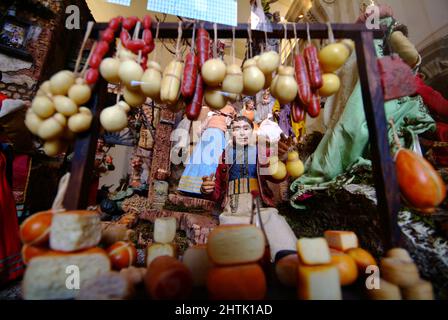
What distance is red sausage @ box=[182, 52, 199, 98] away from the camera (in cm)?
96

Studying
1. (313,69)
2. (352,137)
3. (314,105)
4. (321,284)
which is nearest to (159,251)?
(321,284)

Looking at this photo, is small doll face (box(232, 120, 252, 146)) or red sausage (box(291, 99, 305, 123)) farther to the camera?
small doll face (box(232, 120, 252, 146))

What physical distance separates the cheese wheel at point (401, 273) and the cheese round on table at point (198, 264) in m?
0.62

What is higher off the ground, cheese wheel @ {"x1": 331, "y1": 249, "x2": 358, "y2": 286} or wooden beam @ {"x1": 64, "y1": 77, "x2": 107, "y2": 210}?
wooden beam @ {"x1": 64, "y1": 77, "x2": 107, "y2": 210}

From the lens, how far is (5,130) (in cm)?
205

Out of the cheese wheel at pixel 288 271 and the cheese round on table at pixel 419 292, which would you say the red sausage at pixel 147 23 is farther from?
the cheese round on table at pixel 419 292

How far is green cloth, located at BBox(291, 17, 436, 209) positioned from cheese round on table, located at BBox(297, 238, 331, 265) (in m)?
1.31

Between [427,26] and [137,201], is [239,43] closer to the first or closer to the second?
[427,26]

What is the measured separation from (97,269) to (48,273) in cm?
13

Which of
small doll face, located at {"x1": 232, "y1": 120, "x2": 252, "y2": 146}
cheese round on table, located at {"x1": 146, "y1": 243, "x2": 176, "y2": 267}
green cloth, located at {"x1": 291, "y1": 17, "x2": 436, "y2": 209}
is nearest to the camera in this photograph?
cheese round on table, located at {"x1": 146, "y1": 243, "x2": 176, "y2": 267}

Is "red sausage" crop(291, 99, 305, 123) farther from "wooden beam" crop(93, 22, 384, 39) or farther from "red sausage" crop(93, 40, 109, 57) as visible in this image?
Result: "red sausage" crop(93, 40, 109, 57)

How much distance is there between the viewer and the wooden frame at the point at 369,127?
0.87 m

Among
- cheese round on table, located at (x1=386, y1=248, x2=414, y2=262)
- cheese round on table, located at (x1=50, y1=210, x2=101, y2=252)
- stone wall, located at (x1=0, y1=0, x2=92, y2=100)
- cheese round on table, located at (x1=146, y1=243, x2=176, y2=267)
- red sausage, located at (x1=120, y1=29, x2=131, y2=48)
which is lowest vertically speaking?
cheese round on table, located at (x1=146, y1=243, x2=176, y2=267)

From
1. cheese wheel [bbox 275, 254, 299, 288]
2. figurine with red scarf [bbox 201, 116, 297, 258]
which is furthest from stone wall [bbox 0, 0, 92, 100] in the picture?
cheese wheel [bbox 275, 254, 299, 288]
